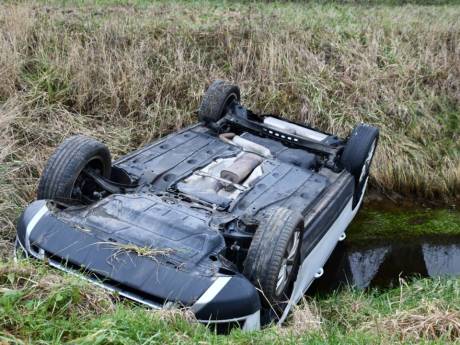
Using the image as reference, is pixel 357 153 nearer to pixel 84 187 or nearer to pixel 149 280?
pixel 84 187

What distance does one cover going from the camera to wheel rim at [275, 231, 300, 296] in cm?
416

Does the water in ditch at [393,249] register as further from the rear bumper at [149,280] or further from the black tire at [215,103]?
the rear bumper at [149,280]

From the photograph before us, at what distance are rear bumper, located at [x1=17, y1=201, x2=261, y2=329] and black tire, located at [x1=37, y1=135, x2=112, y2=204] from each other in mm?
599

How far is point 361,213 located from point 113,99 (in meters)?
3.13

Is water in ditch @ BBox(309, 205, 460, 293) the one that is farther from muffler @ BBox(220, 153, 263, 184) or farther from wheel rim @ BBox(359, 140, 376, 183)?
muffler @ BBox(220, 153, 263, 184)

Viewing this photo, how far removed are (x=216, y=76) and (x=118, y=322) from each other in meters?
5.34

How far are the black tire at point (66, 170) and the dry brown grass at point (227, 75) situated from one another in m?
1.65

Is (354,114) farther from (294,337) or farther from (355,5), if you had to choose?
(294,337)

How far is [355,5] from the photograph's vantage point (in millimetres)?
11258

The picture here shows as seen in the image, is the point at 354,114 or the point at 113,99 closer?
the point at 113,99

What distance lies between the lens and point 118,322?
3092mm

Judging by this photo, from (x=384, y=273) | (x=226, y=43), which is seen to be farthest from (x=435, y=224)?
(x=226, y=43)

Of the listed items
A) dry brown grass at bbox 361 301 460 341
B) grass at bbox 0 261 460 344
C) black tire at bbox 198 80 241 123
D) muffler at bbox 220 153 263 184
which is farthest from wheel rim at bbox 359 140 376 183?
dry brown grass at bbox 361 301 460 341

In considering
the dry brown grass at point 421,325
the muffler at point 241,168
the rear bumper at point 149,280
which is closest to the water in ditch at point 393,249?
the muffler at point 241,168
